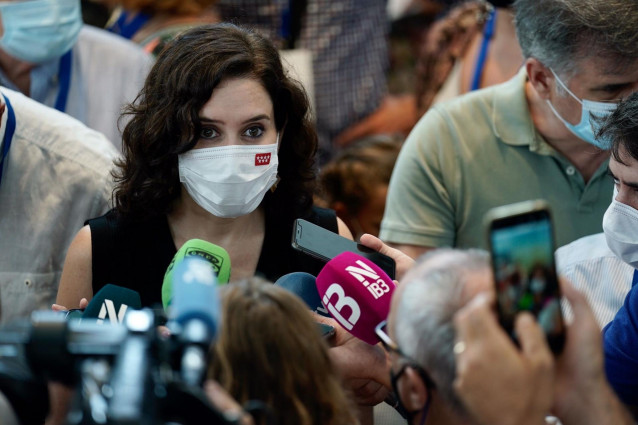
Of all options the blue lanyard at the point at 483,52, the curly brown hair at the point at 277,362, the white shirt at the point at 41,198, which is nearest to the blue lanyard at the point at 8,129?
the white shirt at the point at 41,198

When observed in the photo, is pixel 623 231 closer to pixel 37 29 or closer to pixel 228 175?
pixel 228 175

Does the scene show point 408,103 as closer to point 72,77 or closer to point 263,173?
point 72,77

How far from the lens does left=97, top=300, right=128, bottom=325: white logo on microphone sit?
8.39 ft

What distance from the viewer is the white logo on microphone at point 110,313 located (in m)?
2.56

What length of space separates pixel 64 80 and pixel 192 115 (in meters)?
1.55

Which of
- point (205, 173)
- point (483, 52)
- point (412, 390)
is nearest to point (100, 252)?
point (205, 173)

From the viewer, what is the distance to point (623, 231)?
10.2ft

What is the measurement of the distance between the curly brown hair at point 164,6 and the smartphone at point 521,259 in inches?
133

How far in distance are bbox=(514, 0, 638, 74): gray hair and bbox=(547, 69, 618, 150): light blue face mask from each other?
10 cm

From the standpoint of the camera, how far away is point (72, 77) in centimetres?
444

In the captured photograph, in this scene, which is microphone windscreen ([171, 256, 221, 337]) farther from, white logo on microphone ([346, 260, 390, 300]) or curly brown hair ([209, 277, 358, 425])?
white logo on microphone ([346, 260, 390, 300])

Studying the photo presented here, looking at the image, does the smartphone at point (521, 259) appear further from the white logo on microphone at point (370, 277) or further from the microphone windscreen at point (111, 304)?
the microphone windscreen at point (111, 304)

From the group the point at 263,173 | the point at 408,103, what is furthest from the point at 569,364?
the point at 408,103

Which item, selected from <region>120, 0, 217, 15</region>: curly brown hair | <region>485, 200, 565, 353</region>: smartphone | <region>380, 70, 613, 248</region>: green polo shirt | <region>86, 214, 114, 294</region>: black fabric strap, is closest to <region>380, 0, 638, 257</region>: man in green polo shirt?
<region>380, 70, 613, 248</region>: green polo shirt
